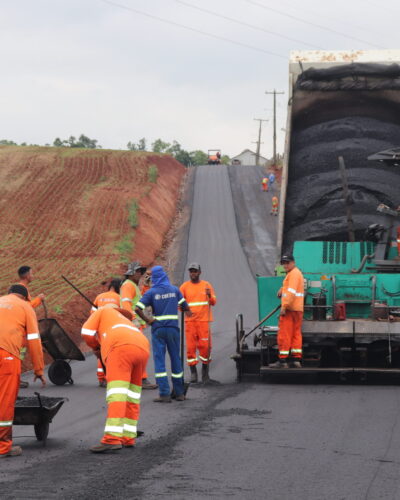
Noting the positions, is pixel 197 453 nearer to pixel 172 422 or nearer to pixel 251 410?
pixel 172 422

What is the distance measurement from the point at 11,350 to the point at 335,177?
874 cm

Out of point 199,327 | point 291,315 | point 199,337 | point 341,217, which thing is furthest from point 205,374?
point 341,217

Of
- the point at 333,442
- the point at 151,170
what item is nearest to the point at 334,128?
the point at 333,442

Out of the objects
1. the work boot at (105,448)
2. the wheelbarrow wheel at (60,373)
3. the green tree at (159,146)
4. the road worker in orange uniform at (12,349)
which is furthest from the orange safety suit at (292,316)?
the green tree at (159,146)

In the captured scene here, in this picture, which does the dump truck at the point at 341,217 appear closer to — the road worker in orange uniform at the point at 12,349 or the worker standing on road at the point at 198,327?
the worker standing on road at the point at 198,327

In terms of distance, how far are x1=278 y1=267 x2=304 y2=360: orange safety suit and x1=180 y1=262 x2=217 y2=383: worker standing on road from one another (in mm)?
1212

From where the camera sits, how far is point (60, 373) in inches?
520

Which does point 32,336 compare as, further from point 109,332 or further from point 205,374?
point 205,374

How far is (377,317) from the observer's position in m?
12.2

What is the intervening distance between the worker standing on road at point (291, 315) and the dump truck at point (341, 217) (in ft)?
0.55

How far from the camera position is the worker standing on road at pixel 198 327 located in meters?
12.9

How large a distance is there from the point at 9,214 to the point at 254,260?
13617mm

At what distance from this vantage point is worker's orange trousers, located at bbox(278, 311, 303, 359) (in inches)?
481

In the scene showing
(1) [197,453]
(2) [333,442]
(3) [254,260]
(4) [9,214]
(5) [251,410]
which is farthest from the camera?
(4) [9,214]
